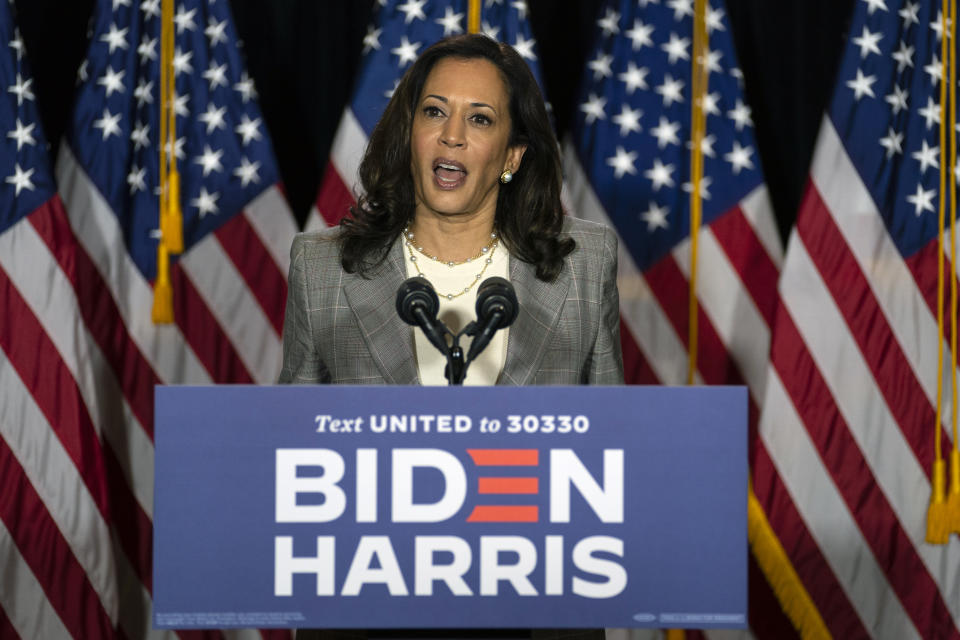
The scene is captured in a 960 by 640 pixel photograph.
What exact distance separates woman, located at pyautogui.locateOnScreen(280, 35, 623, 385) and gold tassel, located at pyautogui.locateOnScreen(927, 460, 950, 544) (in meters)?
1.51

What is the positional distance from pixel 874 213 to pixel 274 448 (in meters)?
2.43

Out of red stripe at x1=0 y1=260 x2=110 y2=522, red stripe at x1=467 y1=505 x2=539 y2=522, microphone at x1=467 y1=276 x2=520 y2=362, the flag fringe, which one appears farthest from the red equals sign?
red stripe at x1=0 y1=260 x2=110 y2=522

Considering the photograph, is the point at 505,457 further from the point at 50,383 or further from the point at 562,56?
the point at 562,56

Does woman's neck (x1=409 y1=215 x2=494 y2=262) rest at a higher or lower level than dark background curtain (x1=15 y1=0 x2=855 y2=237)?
lower

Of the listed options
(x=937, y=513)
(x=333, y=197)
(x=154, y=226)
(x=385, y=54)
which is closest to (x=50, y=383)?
(x=154, y=226)

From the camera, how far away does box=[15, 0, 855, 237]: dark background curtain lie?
3.50m

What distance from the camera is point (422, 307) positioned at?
1352 mm

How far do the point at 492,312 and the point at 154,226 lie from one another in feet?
7.43

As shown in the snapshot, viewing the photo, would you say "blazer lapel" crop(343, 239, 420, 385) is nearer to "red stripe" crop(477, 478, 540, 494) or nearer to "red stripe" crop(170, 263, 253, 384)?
"red stripe" crop(477, 478, 540, 494)

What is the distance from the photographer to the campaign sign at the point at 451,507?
1.26 m

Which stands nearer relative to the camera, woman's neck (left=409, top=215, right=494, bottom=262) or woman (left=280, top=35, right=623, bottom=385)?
woman (left=280, top=35, right=623, bottom=385)

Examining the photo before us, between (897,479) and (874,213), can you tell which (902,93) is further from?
(897,479)

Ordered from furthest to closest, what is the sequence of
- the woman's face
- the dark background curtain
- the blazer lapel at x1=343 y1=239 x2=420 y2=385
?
the dark background curtain
the woman's face
the blazer lapel at x1=343 y1=239 x2=420 y2=385

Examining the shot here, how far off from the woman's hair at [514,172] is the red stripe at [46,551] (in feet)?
5.25
